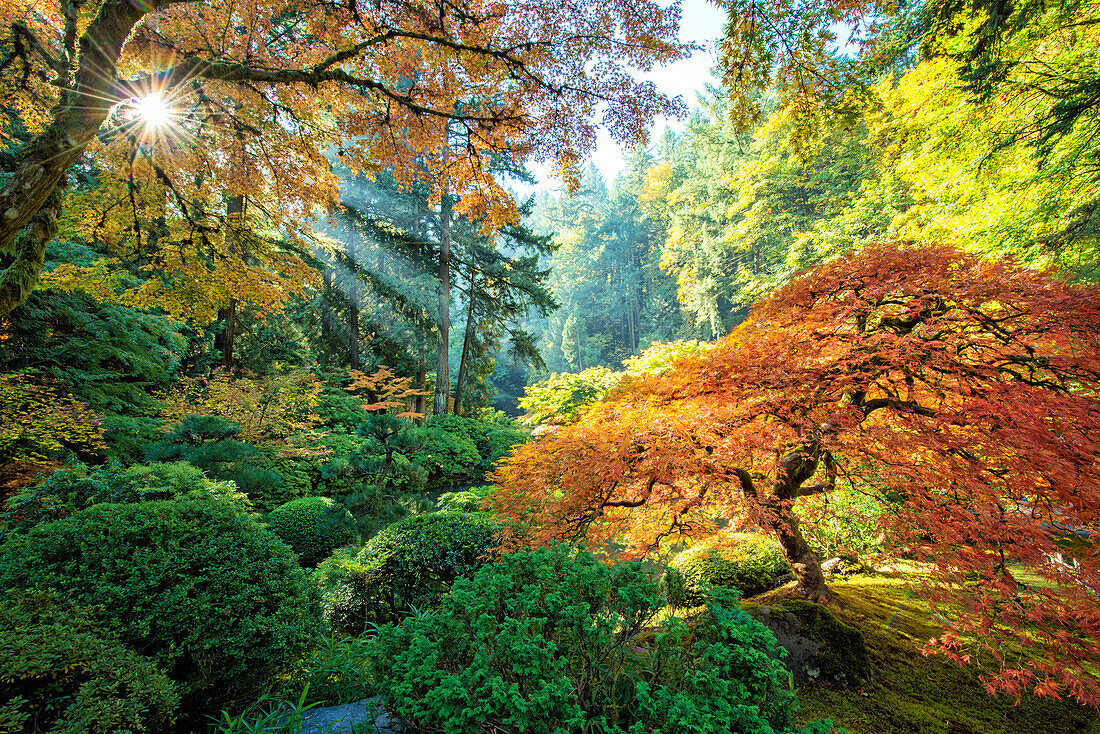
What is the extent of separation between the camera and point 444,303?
14.1 m

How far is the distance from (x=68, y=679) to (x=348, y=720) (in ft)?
4.22

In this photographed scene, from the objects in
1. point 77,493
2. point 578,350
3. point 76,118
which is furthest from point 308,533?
point 578,350

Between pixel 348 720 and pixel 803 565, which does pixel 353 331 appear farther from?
pixel 803 565

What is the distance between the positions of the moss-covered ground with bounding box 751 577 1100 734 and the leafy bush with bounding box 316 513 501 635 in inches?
120

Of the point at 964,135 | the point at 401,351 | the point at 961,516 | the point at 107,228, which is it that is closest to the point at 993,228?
the point at 964,135

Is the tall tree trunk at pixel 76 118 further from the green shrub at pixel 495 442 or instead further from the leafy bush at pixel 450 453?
the green shrub at pixel 495 442

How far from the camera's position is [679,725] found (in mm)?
1271

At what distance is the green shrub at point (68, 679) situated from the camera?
1.64m

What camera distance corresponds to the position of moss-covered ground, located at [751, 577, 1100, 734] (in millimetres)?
2438

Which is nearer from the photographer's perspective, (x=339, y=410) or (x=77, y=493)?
(x=77, y=493)

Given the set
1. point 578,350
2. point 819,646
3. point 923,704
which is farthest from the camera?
point 578,350

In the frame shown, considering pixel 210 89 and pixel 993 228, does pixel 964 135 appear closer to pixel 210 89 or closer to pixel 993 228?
pixel 993 228

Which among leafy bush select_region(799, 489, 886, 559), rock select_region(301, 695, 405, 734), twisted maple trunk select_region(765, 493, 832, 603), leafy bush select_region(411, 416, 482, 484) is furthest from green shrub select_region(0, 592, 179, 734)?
leafy bush select_region(411, 416, 482, 484)

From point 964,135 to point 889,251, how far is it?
15.9 ft
